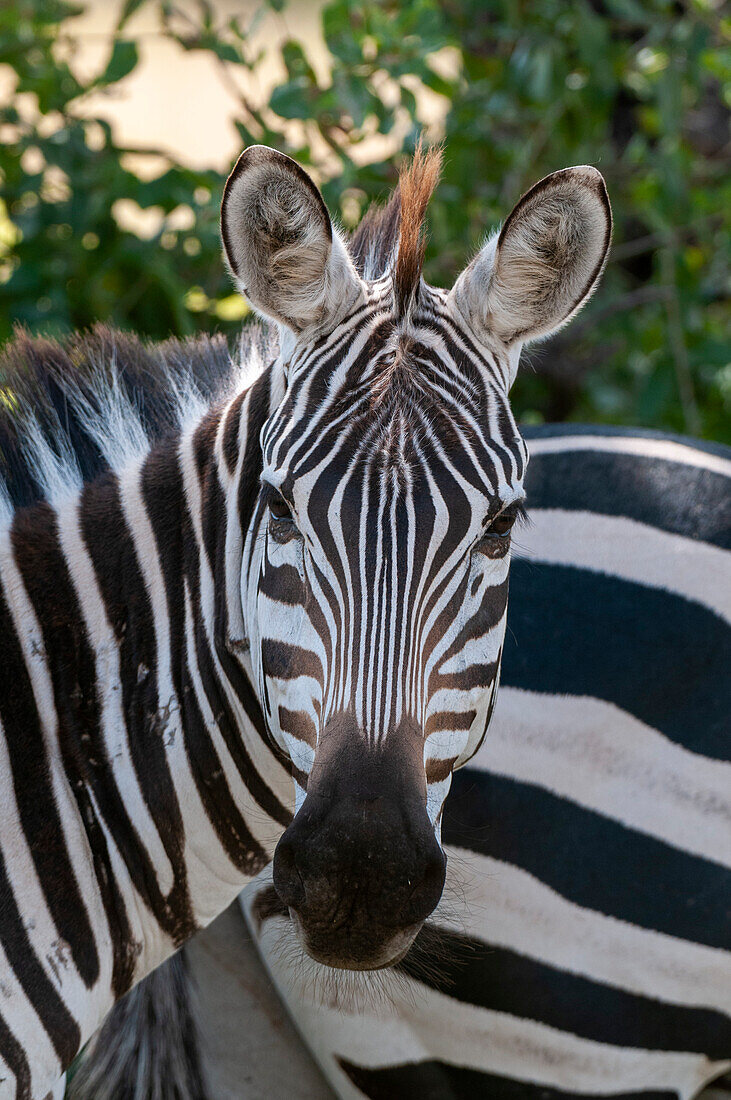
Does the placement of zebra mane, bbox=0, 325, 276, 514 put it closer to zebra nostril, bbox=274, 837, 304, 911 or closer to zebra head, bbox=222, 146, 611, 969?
zebra head, bbox=222, 146, 611, 969

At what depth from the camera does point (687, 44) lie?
4.62 meters

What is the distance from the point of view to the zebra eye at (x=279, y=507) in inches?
69.7

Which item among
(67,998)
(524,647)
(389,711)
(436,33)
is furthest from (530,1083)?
(436,33)

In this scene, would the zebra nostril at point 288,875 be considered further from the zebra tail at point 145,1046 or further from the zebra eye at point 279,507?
the zebra tail at point 145,1046

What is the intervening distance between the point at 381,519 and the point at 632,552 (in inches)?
45.4

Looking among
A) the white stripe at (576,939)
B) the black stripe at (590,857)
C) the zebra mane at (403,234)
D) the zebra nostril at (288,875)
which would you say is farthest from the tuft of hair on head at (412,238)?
the white stripe at (576,939)

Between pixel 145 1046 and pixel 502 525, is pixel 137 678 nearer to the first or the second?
pixel 502 525

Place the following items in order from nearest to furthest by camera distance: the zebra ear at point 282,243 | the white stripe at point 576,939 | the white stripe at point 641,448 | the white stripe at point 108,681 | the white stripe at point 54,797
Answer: the zebra ear at point 282,243, the white stripe at point 54,797, the white stripe at point 108,681, the white stripe at point 576,939, the white stripe at point 641,448

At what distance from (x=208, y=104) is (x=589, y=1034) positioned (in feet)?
26.6

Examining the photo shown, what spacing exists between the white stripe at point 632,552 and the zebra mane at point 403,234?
0.80 m

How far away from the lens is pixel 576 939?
2469mm

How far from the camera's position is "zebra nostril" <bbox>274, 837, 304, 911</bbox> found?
62.5 inches

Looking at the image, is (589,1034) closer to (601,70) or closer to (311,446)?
(311,446)

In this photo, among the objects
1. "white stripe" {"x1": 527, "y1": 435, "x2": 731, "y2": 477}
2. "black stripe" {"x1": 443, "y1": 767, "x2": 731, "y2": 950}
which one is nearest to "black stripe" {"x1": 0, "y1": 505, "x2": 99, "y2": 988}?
"black stripe" {"x1": 443, "y1": 767, "x2": 731, "y2": 950}
